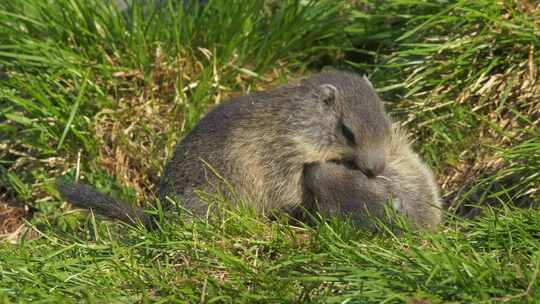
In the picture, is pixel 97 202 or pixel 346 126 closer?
pixel 346 126

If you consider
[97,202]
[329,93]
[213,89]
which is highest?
[329,93]

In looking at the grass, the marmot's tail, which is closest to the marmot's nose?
the grass

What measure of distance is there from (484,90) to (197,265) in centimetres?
276

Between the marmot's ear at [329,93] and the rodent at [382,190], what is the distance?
0.39 meters

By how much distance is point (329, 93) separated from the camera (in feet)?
17.2

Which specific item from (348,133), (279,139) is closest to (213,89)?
(279,139)

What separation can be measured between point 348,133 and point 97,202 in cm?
163

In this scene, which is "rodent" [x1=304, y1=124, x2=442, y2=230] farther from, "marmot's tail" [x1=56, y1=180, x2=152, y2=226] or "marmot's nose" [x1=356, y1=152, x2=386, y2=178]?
"marmot's tail" [x1=56, y1=180, x2=152, y2=226]

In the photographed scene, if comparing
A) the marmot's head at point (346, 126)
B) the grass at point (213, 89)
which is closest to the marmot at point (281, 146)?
the marmot's head at point (346, 126)

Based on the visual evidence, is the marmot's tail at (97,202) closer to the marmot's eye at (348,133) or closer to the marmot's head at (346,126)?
the marmot's head at (346,126)

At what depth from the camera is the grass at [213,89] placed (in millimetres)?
5188

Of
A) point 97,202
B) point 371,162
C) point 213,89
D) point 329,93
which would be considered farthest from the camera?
point 213,89

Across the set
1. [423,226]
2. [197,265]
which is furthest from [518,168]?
A: [197,265]

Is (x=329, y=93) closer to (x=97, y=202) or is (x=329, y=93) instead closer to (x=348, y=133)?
(x=348, y=133)
